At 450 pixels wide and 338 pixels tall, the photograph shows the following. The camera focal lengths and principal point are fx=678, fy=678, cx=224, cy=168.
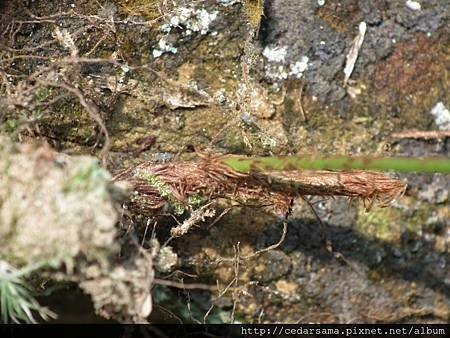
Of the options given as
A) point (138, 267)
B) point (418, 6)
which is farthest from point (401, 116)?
point (138, 267)

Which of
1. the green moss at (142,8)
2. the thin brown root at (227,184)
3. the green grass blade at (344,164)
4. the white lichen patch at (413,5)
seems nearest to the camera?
the green grass blade at (344,164)

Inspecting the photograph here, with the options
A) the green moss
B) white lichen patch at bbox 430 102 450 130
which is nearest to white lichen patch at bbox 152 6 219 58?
the green moss

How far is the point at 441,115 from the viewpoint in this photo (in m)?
1.31

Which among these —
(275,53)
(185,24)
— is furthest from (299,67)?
(185,24)

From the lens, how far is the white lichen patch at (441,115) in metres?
1.31

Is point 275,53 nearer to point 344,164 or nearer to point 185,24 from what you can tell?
point 185,24

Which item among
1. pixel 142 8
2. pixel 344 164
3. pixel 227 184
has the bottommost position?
pixel 227 184

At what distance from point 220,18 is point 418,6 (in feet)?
1.29

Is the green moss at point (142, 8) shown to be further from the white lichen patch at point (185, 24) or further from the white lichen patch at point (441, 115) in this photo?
the white lichen patch at point (441, 115)

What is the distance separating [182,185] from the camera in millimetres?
1114

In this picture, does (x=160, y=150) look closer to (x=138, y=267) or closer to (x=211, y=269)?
(x=211, y=269)

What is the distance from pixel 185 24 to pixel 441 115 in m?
0.52

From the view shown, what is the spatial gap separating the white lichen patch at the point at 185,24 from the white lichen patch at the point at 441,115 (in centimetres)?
46

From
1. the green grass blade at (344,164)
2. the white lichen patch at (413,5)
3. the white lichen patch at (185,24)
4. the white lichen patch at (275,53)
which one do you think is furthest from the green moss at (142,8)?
the white lichen patch at (413,5)
